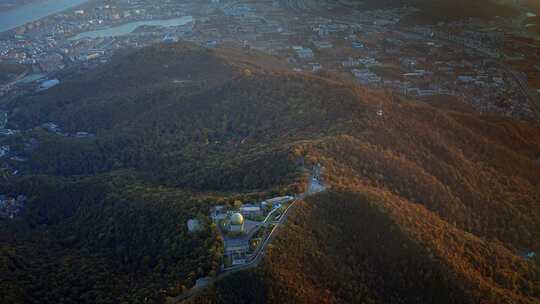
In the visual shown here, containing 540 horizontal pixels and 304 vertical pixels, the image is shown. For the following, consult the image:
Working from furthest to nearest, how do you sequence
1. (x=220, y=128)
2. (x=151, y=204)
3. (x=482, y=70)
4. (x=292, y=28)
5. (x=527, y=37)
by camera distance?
(x=292, y=28) → (x=527, y=37) → (x=482, y=70) → (x=220, y=128) → (x=151, y=204)

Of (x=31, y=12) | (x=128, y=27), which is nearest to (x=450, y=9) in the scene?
(x=128, y=27)

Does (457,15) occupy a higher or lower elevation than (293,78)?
lower

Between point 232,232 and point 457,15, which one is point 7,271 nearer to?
point 232,232

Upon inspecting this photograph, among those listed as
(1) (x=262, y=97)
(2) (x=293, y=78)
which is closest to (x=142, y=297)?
(1) (x=262, y=97)

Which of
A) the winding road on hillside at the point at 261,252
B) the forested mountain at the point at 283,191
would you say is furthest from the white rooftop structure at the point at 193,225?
the winding road on hillside at the point at 261,252

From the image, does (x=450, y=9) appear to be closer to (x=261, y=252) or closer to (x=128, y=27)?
(x=128, y=27)

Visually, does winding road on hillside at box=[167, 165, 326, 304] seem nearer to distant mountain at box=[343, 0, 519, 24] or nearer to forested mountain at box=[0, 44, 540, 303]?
forested mountain at box=[0, 44, 540, 303]
